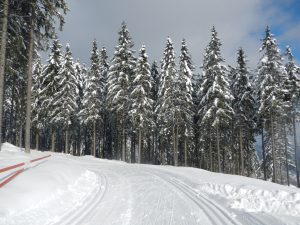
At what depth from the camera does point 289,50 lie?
38.5 meters

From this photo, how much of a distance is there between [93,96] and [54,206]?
35.8 metres

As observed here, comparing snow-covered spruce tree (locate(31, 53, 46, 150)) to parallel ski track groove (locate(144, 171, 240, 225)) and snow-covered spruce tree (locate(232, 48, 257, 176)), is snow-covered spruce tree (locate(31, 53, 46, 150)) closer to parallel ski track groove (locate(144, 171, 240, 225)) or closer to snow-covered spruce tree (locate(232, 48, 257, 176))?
snow-covered spruce tree (locate(232, 48, 257, 176))

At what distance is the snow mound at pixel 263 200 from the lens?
9344 mm

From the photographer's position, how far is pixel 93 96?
145 ft

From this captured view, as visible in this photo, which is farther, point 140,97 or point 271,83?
point 140,97

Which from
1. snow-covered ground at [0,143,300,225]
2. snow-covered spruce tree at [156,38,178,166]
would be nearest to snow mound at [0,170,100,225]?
snow-covered ground at [0,143,300,225]

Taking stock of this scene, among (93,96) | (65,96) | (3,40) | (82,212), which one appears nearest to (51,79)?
(65,96)

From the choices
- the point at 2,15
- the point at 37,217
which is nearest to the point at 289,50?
the point at 2,15

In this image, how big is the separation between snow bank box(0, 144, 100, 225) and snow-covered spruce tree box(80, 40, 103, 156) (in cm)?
3043

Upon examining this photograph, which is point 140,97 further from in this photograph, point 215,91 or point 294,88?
point 294,88

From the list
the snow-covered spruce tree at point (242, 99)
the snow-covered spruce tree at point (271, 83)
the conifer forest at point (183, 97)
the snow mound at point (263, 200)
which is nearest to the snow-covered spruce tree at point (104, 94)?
the conifer forest at point (183, 97)

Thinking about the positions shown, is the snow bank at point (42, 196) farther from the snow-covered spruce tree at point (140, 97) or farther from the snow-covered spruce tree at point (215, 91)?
the snow-covered spruce tree at point (140, 97)

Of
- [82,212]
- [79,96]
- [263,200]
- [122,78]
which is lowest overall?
[82,212]

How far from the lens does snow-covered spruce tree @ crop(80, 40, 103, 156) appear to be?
145 ft
